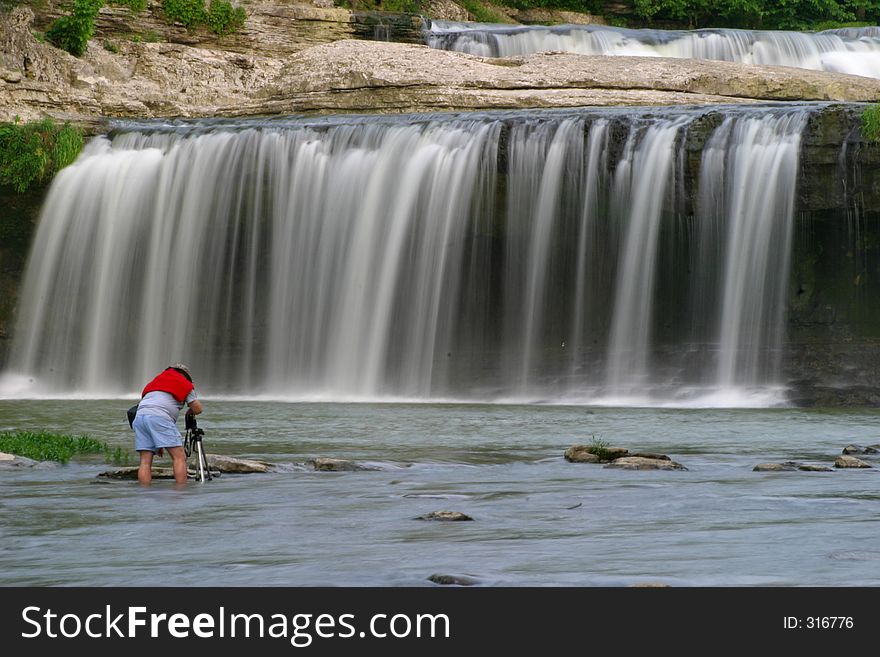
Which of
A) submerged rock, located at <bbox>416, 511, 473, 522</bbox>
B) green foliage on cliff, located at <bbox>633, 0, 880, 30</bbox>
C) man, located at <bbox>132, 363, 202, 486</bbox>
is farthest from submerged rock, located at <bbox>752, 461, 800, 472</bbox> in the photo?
green foliage on cliff, located at <bbox>633, 0, 880, 30</bbox>

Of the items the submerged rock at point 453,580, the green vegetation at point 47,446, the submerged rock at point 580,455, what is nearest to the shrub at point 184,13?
the green vegetation at point 47,446

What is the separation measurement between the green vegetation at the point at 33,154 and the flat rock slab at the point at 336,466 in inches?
733

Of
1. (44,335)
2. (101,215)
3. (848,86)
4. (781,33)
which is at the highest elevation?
(781,33)

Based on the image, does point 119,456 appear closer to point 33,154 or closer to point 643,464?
point 643,464

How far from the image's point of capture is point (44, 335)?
30.4 metres

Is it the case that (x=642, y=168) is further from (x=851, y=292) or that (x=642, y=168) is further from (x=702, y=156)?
(x=851, y=292)

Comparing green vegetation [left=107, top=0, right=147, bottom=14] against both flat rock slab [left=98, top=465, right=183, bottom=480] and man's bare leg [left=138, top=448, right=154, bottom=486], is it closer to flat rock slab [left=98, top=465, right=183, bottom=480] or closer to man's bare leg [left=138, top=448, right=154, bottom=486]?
flat rock slab [left=98, top=465, right=183, bottom=480]

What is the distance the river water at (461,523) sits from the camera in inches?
325

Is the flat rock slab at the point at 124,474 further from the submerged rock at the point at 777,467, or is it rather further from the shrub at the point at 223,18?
the shrub at the point at 223,18

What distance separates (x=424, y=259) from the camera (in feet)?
91.6

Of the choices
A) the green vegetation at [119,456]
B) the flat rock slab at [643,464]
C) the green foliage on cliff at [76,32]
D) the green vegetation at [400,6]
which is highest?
the green vegetation at [400,6]
